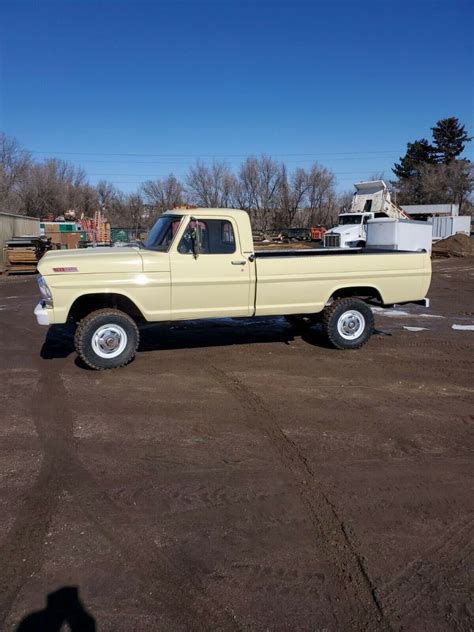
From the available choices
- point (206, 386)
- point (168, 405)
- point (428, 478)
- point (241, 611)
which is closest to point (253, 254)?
point (206, 386)

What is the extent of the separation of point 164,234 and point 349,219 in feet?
83.0

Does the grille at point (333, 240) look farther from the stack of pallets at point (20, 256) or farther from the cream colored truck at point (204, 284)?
the cream colored truck at point (204, 284)

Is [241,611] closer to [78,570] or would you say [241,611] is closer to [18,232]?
[78,570]

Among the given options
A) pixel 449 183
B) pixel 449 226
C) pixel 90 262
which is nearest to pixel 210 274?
pixel 90 262

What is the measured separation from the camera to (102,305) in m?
7.84

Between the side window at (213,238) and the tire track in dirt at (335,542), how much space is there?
9.71 ft

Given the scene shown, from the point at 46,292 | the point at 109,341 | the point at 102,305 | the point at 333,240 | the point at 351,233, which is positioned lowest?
the point at 109,341

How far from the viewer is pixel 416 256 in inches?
339

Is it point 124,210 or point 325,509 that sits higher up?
point 124,210

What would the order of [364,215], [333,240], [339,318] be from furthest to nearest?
[364,215] → [333,240] → [339,318]

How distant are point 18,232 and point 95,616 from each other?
30173 millimetres

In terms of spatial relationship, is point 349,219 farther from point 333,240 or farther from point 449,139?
point 449,139

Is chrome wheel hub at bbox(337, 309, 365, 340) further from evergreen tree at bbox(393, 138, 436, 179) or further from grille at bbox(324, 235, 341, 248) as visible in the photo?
evergreen tree at bbox(393, 138, 436, 179)

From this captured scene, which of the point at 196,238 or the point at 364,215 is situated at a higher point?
the point at 364,215
